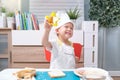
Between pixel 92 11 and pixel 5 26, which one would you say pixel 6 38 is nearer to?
pixel 5 26

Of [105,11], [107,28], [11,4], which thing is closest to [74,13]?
[105,11]

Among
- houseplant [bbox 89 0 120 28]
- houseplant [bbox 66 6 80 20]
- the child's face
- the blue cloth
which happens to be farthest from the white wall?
the blue cloth

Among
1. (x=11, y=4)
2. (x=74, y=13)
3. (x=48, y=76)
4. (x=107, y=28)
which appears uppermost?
(x=11, y=4)

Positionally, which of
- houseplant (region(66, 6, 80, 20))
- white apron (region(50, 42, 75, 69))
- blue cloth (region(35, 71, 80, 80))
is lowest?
blue cloth (region(35, 71, 80, 80))

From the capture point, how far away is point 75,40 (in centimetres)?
294

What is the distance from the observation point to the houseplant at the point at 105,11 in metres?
3.37

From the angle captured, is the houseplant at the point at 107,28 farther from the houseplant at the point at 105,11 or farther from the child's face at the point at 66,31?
the child's face at the point at 66,31

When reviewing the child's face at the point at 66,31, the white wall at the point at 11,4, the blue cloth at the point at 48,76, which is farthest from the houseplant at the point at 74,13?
the blue cloth at the point at 48,76

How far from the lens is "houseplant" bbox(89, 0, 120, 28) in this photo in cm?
337

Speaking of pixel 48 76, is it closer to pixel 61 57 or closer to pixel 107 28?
pixel 61 57

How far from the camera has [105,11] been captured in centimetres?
338

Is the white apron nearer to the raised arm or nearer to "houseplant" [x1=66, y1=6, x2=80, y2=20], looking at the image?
the raised arm

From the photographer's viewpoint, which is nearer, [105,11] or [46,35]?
[46,35]

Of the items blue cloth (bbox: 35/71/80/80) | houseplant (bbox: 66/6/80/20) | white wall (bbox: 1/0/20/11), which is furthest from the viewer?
white wall (bbox: 1/0/20/11)
